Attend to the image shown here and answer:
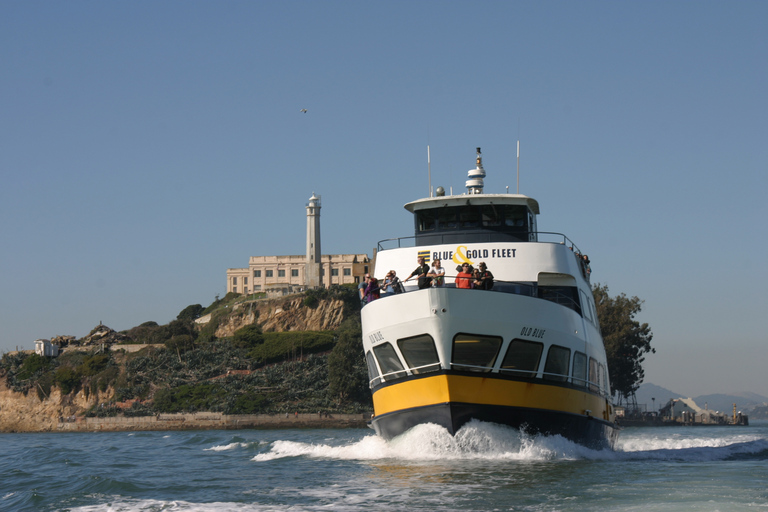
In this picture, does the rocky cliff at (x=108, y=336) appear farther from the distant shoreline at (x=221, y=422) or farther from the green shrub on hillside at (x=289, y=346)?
the green shrub on hillside at (x=289, y=346)

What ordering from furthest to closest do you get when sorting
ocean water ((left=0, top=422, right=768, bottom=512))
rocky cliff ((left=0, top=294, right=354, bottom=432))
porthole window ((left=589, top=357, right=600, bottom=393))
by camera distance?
rocky cliff ((left=0, top=294, right=354, bottom=432)) → porthole window ((left=589, top=357, right=600, bottom=393)) → ocean water ((left=0, top=422, right=768, bottom=512))

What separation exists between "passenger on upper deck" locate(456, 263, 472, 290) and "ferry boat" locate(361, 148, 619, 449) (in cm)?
7

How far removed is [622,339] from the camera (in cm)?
7650

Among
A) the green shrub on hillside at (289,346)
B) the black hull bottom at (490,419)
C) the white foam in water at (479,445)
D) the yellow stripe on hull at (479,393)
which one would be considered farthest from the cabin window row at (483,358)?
the green shrub on hillside at (289,346)

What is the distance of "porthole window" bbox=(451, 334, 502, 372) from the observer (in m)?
18.5

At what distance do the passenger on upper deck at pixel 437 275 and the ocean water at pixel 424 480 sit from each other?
3457 millimetres

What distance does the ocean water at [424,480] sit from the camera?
13.6 metres

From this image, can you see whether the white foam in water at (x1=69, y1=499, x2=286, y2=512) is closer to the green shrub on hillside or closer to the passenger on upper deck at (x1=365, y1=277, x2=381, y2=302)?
the passenger on upper deck at (x1=365, y1=277, x2=381, y2=302)

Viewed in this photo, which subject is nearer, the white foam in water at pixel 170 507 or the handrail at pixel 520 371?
the white foam in water at pixel 170 507

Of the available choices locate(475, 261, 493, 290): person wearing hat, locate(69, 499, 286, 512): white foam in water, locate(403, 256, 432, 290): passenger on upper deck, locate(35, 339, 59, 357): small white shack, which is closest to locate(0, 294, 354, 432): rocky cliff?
locate(35, 339, 59, 357): small white shack

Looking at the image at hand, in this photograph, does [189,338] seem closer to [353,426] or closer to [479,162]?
[353,426]

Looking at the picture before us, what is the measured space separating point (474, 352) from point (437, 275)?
6.92ft

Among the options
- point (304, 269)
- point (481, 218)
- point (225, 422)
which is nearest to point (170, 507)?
point (481, 218)

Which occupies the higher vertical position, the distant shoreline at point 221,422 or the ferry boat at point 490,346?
the ferry boat at point 490,346
